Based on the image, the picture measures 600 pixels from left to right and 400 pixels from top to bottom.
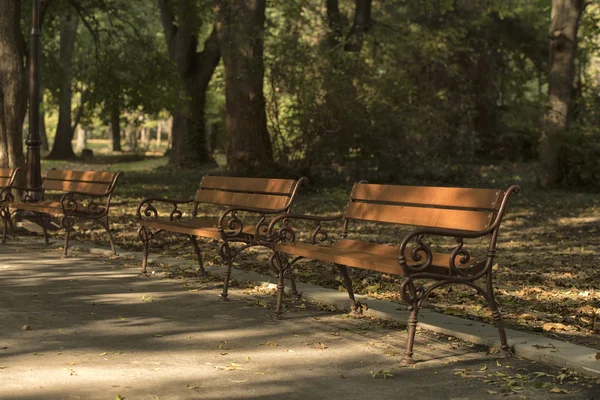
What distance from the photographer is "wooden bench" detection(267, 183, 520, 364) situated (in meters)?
5.77

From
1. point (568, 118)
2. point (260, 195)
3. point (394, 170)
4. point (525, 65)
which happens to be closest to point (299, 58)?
point (394, 170)

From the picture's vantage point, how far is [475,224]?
20.2 feet

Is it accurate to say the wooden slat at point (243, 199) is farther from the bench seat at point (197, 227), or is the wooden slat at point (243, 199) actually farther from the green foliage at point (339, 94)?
the green foliage at point (339, 94)

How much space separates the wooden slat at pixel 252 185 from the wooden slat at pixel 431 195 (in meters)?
0.78

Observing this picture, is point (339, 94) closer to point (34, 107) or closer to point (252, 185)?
point (34, 107)

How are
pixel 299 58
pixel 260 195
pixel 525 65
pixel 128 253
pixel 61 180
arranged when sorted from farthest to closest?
1. pixel 525 65
2. pixel 299 58
3. pixel 61 180
4. pixel 128 253
5. pixel 260 195

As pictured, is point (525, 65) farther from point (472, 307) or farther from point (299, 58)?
point (472, 307)

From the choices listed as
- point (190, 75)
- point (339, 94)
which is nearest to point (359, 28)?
point (339, 94)

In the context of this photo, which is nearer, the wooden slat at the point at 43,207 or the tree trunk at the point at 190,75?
the wooden slat at the point at 43,207

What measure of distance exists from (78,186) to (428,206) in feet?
19.0

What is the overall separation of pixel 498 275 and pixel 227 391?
17.2ft

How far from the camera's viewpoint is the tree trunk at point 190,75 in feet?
97.7

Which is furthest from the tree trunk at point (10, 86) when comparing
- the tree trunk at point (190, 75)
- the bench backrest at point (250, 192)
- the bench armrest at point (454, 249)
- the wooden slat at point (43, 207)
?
the tree trunk at point (190, 75)

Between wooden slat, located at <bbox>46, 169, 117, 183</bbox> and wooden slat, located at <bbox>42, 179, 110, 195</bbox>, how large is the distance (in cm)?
5
